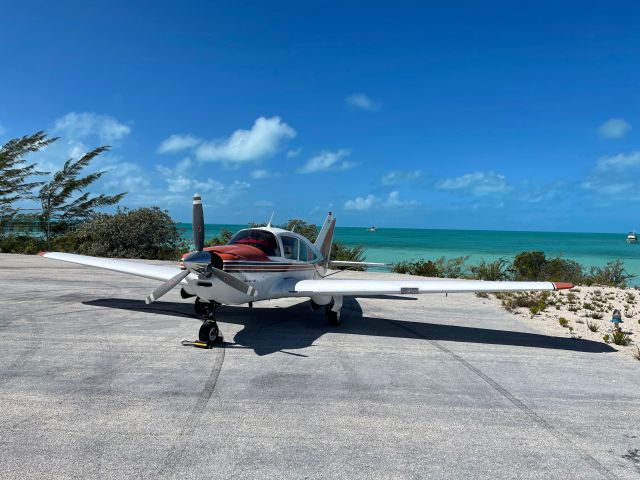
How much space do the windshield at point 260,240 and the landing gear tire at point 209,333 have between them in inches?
92.9

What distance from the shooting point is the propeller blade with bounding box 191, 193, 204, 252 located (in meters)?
8.82

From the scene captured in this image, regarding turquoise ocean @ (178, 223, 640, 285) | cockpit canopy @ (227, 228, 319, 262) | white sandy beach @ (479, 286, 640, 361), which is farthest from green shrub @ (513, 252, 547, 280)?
cockpit canopy @ (227, 228, 319, 262)

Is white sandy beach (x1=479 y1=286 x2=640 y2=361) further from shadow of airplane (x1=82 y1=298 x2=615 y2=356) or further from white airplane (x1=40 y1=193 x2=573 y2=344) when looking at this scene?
white airplane (x1=40 y1=193 x2=573 y2=344)

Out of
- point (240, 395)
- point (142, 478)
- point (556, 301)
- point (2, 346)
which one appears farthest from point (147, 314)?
point (556, 301)

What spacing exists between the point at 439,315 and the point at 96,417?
963cm

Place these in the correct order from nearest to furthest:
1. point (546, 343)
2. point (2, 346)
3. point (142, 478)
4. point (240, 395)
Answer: point (142, 478) < point (240, 395) < point (2, 346) < point (546, 343)

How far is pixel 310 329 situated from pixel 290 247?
2.08 metres

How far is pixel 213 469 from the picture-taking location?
4000 mm

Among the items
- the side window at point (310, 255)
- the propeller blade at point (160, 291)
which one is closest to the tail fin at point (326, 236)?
the side window at point (310, 255)

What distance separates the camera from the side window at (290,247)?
10776 mm

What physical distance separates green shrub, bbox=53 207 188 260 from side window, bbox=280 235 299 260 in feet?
60.3

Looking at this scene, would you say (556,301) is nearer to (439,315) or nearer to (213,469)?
(439,315)

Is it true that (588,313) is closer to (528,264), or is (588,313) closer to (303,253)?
(303,253)


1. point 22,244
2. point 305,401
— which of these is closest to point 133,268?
point 305,401
